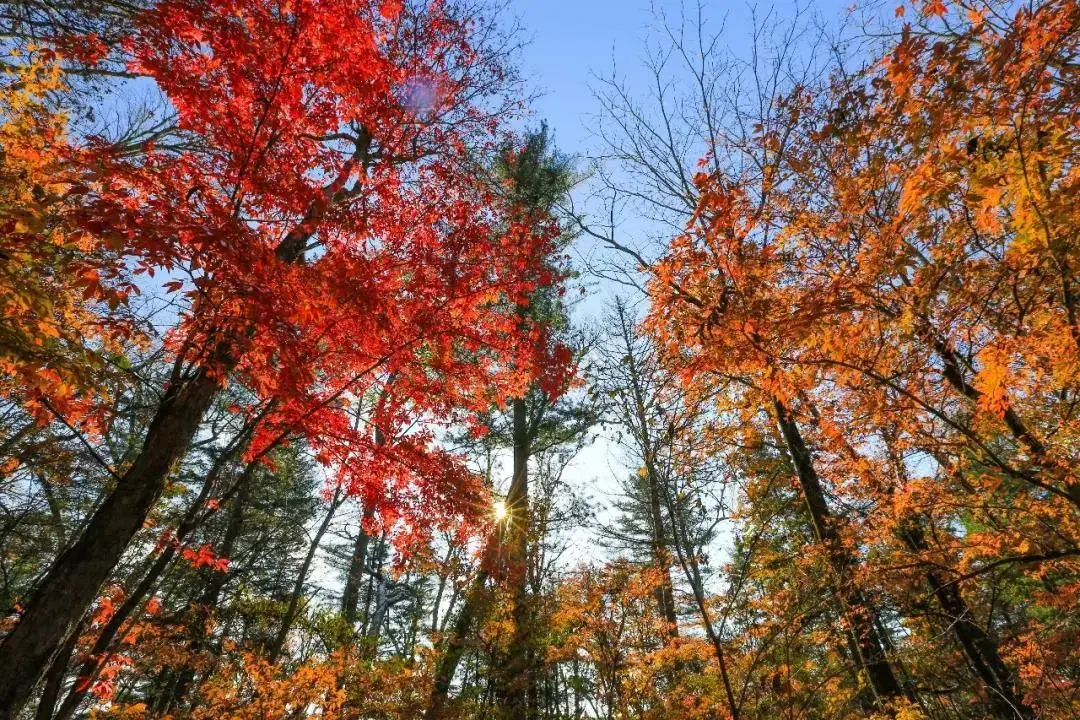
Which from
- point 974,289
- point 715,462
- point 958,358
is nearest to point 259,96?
point 974,289

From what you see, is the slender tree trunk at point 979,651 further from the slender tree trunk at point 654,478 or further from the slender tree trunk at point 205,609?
the slender tree trunk at point 205,609

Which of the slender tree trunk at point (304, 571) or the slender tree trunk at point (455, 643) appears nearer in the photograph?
the slender tree trunk at point (455, 643)

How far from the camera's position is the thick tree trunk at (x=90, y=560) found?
312 centimetres

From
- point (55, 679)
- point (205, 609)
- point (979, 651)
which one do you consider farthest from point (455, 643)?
point (979, 651)

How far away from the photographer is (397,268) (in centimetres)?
652

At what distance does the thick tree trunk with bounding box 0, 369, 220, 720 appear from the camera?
312cm

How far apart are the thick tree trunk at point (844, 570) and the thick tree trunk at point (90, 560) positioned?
6.17m

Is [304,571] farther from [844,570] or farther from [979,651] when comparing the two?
[979,651]

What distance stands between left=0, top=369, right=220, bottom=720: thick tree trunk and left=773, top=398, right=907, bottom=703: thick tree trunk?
20.3 feet

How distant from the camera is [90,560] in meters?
3.52

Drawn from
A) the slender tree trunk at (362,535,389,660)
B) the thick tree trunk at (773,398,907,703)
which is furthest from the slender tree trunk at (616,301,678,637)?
the slender tree trunk at (362,535,389,660)

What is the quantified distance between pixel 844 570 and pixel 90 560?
6.96 metres

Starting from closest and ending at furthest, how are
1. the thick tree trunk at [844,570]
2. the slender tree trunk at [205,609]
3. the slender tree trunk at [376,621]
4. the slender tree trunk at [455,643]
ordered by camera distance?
1. the thick tree trunk at [844,570]
2. the slender tree trunk at [455,643]
3. the slender tree trunk at [376,621]
4. the slender tree trunk at [205,609]

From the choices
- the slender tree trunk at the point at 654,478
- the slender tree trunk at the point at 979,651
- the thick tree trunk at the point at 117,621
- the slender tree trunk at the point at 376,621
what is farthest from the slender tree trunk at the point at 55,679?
the slender tree trunk at the point at 979,651
